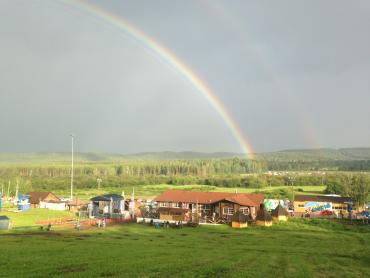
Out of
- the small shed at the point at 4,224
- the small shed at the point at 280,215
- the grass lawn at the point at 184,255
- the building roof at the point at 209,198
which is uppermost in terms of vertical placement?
the building roof at the point at 209,198

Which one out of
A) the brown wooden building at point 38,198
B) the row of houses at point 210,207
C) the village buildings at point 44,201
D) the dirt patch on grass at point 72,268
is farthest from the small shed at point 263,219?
the brown wooden building at point 38,198

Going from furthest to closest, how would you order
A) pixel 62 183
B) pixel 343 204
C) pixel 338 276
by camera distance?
pixel 62 183
pixel 343 204
pixel 338 276

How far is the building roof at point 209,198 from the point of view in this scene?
6062cm

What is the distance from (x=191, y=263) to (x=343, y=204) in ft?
192

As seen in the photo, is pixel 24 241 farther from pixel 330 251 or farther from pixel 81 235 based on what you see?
pixel 330 251

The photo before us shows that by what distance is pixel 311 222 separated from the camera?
180ft

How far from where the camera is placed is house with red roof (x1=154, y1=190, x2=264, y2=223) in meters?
59.0

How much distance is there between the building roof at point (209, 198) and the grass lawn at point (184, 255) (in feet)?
57.7

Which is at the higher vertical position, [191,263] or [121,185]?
[121,185]

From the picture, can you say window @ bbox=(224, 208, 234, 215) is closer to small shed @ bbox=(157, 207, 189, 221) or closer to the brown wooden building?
small shed @ bbox=(157, 207, 189, 221)

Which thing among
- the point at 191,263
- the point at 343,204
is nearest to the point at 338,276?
the point at 191,263

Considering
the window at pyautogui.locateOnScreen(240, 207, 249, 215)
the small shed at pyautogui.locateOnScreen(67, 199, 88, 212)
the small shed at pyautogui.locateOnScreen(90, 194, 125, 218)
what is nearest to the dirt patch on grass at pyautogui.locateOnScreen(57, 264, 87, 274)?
the window at pyautogui.locateOnScreen(240, 207, 249, 215)

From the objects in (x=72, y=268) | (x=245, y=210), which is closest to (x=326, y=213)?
(x=245, y=210)

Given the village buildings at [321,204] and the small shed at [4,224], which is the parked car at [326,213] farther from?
the small shed at [4,224]
